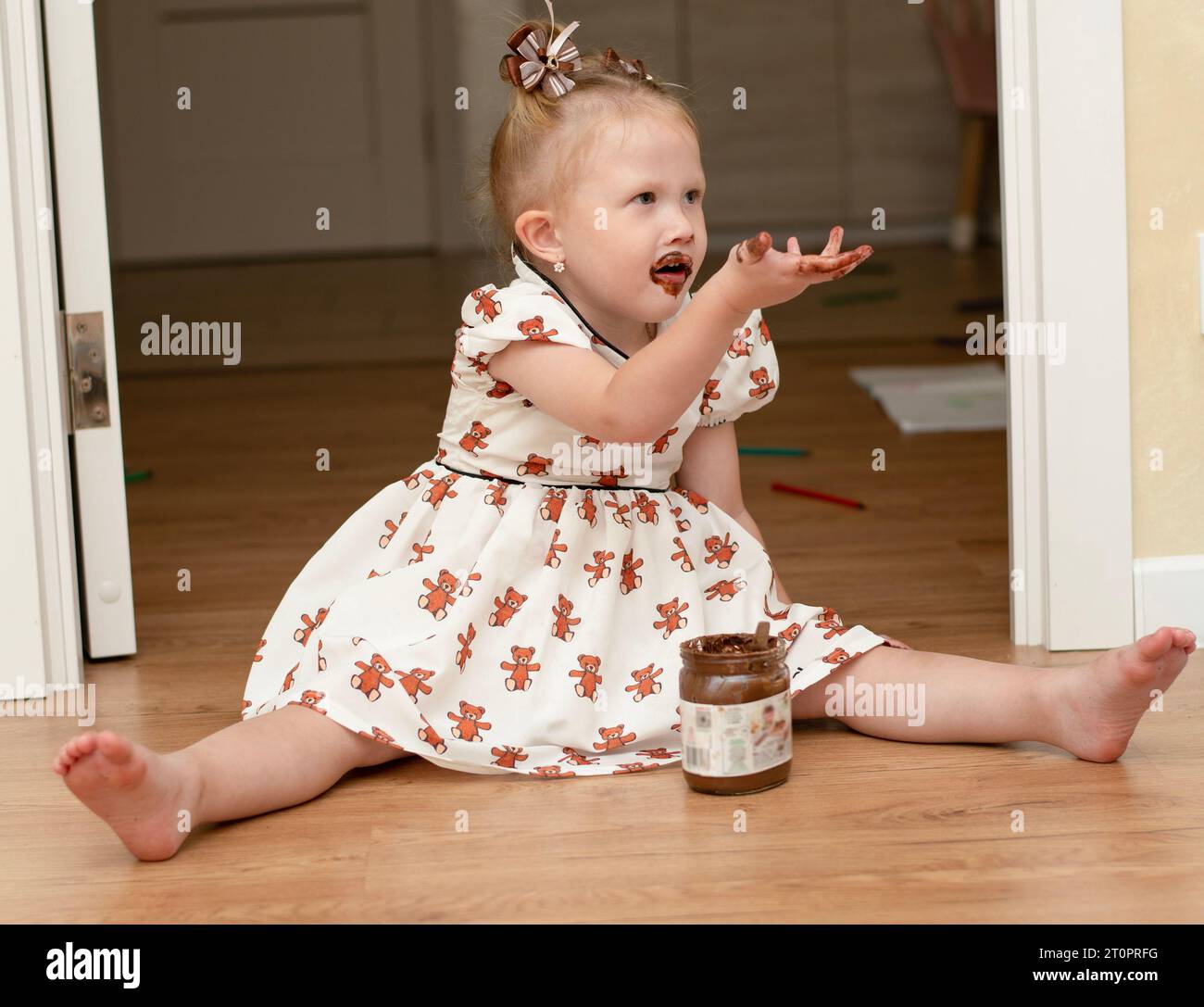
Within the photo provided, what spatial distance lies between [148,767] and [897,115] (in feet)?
13.6

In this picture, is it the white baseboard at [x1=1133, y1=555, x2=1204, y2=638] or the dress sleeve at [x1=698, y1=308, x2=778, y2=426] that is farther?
the white baseboard at [x1=1133, y1=555, x2=1204, y2=638]

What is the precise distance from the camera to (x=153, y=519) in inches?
88.0

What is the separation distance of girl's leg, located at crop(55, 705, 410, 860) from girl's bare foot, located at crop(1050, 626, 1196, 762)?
0.53 meters

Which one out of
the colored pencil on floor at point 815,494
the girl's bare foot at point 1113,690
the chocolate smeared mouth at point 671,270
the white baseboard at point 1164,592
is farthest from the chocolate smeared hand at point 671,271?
the colored pencil on floor at point 815,494

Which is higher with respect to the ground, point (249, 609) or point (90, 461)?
point (90, 461)

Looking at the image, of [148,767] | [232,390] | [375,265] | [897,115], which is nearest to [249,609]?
[148,767]

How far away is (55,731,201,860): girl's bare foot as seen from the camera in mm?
1021

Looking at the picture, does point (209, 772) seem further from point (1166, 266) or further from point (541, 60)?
point (1166, 266)

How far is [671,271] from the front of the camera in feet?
4.21

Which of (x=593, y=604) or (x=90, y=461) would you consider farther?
(x=90, y=461)

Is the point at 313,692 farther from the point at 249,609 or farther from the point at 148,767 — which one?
the point at 249,609

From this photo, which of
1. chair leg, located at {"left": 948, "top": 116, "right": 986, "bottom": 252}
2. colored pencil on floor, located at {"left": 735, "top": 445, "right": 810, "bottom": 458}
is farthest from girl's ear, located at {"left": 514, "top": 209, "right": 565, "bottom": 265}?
chair leg, located at {"left": 948, "top": 116, "right": 986, "bottom": 252}

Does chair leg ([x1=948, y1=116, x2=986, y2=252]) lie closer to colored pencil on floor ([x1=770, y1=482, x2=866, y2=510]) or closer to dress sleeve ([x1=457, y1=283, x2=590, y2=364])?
colored pencil on floor ([x1=770, y1=482, x2=866, y2=510])

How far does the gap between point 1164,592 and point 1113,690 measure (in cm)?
40
